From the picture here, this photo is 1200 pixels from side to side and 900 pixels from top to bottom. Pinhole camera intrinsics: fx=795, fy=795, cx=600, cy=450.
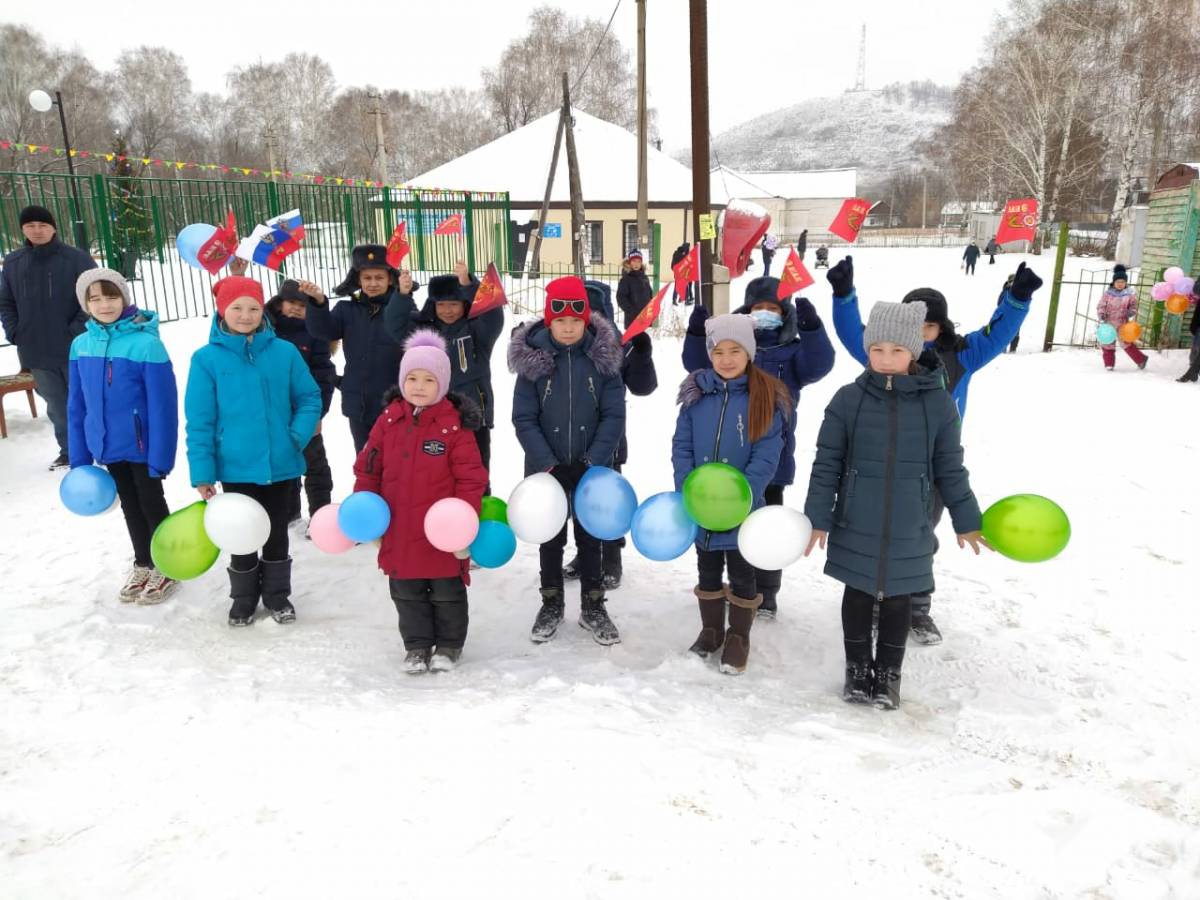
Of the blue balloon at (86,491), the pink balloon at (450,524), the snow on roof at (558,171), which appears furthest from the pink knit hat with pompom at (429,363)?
the snow on roof at (558,171)

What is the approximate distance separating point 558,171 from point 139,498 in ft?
82.7

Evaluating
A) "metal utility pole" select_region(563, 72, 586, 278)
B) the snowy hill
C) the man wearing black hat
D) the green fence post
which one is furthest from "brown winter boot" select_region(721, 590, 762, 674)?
the snowy hill

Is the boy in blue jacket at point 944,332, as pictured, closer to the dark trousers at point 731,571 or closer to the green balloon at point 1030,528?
the green balloon at point 1030,528

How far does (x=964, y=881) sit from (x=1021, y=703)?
1.39 meters

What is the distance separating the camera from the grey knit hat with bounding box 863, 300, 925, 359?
314cm

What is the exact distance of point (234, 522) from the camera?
12.0ft

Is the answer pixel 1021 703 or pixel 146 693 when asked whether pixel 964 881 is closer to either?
pixel 1021 703

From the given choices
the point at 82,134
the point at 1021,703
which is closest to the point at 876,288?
the point at 1021,703

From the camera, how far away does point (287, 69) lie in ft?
180

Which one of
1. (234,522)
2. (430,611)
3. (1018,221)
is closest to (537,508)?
(430,611)

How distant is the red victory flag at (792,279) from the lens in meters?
4.01

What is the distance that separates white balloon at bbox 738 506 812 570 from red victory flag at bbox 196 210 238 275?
3.80 meters

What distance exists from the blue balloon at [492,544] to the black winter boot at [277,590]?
50.3 inches

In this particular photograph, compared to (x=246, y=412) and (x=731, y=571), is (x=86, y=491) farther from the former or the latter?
(x=731, y=571)
